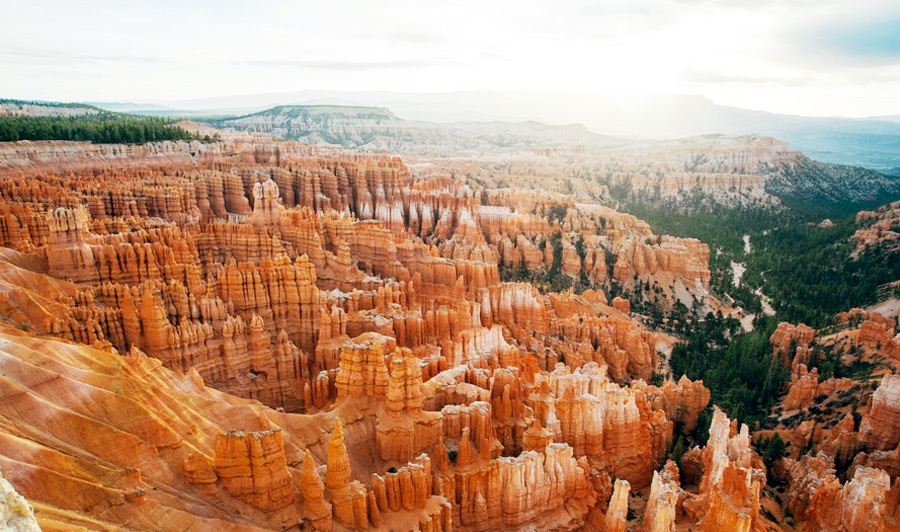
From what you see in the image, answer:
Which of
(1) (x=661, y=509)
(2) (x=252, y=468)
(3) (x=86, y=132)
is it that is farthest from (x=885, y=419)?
(3) (x=86, y=132)

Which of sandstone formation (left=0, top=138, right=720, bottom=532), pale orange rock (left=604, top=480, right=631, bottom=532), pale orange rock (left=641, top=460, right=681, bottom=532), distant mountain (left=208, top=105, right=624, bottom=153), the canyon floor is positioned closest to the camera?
sandstone formation (left=0, top=138, right=720, bottom=532)

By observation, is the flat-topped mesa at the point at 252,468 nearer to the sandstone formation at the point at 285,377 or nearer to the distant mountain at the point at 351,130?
the sandstone formation at the point at 285,377

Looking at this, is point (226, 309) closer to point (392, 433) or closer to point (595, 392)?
point (392, 433)

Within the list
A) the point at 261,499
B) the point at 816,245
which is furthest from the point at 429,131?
the point at 261,499

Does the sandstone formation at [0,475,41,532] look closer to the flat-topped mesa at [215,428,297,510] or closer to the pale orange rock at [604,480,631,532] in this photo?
the flat-topped mesa at [215,428,297,510]

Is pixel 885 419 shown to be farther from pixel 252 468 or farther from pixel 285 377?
pixel 252 468

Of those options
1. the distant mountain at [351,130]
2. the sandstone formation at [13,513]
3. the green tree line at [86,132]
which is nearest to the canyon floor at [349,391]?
the sandstone formation at [13,513]

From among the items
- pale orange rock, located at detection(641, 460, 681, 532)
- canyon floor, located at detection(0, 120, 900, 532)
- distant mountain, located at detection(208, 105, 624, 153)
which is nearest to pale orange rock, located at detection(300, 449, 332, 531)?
canyon floor, located at detection(0, 120, 900, 532)

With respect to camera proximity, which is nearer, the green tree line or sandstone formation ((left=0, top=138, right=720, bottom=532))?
sandstone formation ((left=0, top=138, right=720, bottom=532))
